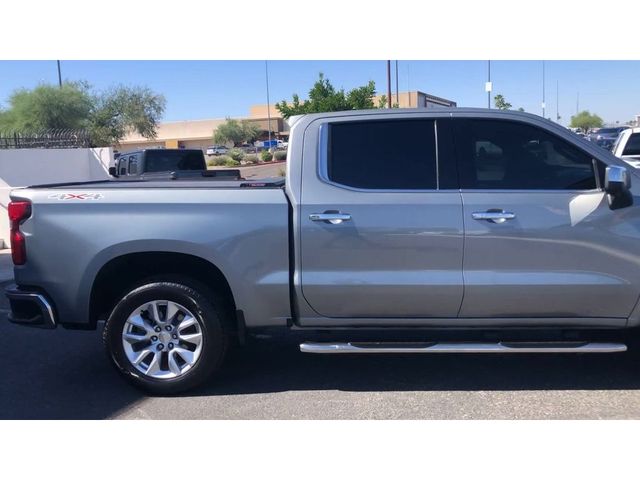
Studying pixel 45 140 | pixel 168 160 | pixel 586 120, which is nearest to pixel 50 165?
pixel 45 140

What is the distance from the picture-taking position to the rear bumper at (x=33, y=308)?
15.7 feet

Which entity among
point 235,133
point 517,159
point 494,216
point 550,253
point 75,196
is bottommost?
point 550,253

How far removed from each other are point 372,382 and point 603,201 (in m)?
2.20

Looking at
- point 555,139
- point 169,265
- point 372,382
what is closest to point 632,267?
point 555,139

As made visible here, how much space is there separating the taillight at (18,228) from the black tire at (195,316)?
0.81 metres

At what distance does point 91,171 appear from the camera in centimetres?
1983

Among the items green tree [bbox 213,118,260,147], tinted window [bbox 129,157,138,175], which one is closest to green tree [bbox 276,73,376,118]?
tinted window [bbox 129,157,138,175]

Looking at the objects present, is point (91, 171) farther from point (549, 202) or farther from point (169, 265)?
point (549, 202)

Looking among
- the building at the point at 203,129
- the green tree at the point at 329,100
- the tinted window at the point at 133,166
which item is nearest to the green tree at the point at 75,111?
the green tree at the point at 329,100

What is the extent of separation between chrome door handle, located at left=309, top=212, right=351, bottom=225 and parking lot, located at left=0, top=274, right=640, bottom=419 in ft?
4.31

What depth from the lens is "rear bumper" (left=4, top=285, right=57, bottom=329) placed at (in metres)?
4.80

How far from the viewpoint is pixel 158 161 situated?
13523mm

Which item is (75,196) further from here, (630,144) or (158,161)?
(630,144)

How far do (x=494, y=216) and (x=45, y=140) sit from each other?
57.3 feet
